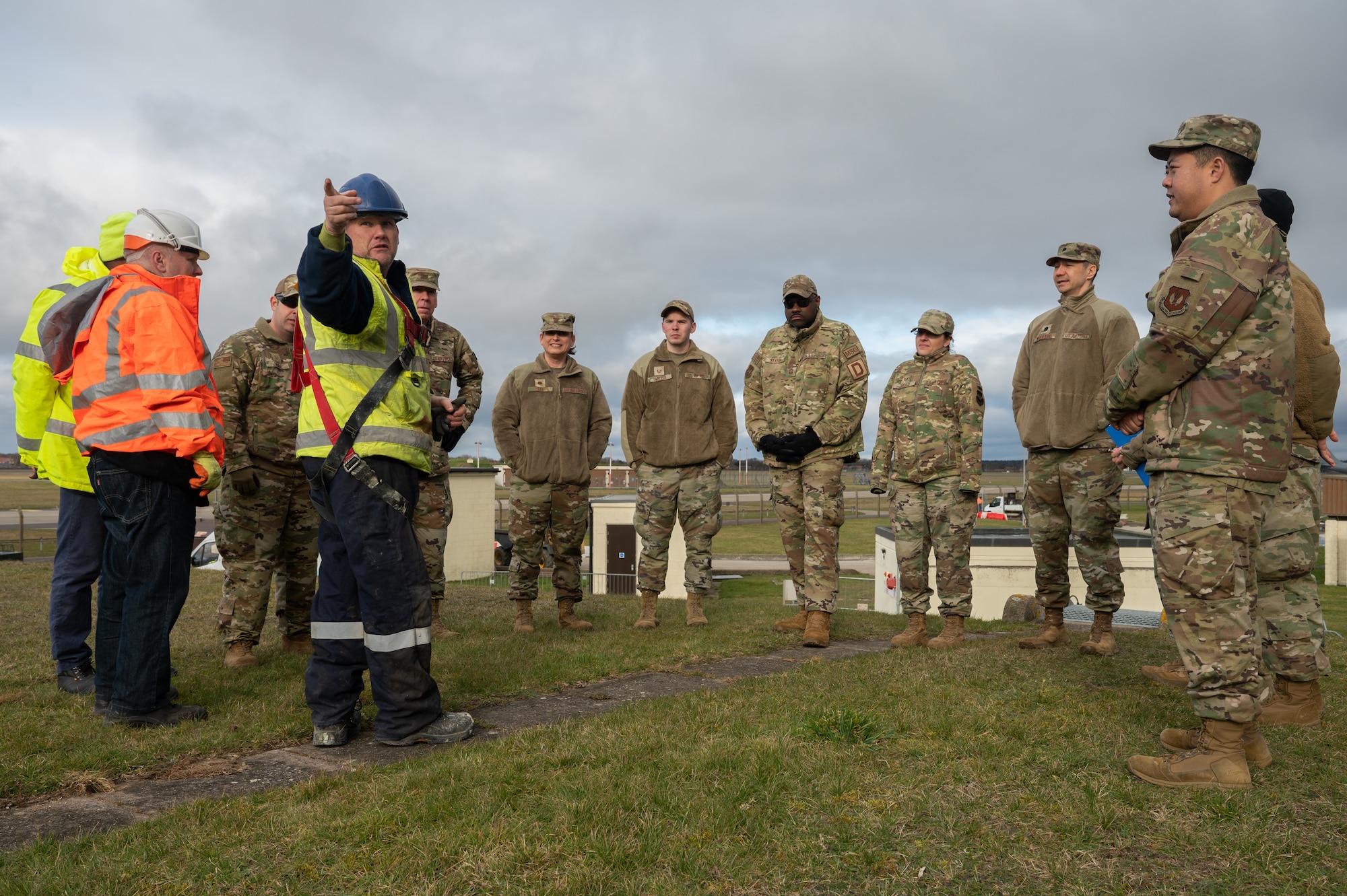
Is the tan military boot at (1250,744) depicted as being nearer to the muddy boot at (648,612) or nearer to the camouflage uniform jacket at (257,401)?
the muddy boot at (648,612)

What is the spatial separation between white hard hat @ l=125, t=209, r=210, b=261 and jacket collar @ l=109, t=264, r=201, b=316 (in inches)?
5.0

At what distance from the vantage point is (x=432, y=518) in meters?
6.32

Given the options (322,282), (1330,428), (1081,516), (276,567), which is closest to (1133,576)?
(1081,516)

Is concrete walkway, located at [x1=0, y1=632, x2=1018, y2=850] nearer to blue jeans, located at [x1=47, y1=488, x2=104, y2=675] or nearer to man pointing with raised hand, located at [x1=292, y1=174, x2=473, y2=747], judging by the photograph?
man pointing with raised hand, located at [x1=292, y1=174, x2=473, y2=747]

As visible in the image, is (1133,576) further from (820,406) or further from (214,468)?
(214,468)

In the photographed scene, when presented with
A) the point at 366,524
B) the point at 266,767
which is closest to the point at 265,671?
the point at 266,767

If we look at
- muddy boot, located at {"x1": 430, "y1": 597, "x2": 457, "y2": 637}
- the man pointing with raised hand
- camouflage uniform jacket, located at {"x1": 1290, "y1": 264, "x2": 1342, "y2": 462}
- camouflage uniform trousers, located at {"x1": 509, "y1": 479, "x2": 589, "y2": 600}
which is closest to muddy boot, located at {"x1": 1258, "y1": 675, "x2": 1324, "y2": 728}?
camouflage uniform jacket, located at {"x1": 1290, "y1": 264, "x2": 1342, "y2": 462}

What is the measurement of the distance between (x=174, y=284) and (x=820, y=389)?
14.3 feet

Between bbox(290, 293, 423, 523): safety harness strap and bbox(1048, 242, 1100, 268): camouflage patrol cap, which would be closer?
bbox(290, 293, 423, 523): safety harness strap

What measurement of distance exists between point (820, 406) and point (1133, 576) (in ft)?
47.1

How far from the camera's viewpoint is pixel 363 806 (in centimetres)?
269

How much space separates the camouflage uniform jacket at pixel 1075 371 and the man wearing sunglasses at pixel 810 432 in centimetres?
130

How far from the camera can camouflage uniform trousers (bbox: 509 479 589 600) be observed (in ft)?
23.0

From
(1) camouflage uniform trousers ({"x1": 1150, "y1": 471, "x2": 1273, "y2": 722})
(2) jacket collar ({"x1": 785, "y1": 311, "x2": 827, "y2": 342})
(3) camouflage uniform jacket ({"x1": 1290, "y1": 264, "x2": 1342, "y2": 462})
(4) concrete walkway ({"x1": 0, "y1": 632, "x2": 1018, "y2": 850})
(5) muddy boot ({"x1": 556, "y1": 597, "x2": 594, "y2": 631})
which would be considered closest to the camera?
(4) concrete walkway ({"x1": 0, "y1": 632, "x2": 1018, "y2": 850})
